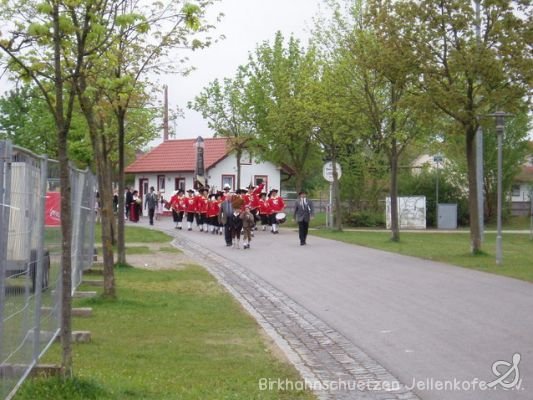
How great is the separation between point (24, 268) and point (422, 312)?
7342 mm

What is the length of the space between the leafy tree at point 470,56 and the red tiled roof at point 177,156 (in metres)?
34.3

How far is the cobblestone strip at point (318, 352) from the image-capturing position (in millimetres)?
8383

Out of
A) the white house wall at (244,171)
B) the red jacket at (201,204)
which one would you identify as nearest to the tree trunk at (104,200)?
the red jacket at (201,204)

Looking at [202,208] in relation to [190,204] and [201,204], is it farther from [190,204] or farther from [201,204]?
[190,204]

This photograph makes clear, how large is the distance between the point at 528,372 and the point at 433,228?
3648 cm

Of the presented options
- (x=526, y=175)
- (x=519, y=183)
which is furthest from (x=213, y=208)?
(x=526, y=175)

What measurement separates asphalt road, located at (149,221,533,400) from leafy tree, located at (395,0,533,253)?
4.33 m

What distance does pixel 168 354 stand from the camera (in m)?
9.83

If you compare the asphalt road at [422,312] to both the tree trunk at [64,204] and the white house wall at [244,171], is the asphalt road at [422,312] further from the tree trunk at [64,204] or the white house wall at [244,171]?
the white house wall at [244,171]

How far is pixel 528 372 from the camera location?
8.98 m

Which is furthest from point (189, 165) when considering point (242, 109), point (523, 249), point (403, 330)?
point (403, 330)

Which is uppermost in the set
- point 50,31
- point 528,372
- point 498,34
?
point 498,34

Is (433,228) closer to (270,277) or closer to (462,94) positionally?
(462,94)

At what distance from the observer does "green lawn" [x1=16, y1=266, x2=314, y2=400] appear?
772 centimetres
